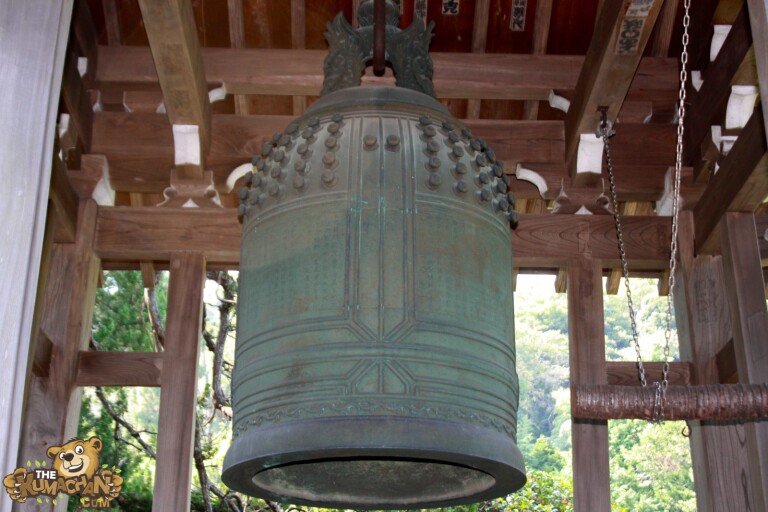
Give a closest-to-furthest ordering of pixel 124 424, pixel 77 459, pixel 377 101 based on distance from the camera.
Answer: pixel 377 101 < pixel 77 459 < pixel 124 424

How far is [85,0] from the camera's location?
16.4 feet

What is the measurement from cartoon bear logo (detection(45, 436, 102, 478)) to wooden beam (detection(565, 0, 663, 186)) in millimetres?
2522

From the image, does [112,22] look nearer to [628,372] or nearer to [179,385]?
[179,385]

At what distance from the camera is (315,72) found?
5.01 meters

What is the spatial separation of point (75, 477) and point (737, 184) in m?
2.88

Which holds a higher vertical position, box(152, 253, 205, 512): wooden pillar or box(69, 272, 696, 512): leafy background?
box(69, 272, 696, 512): leafy background

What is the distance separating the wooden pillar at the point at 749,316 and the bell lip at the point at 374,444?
1638 mm

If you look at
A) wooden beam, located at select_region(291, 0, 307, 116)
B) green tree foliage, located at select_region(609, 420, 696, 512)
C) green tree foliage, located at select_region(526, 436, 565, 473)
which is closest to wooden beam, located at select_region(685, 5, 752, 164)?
wooden beam, located at select_region(291, 0, 307, 116)

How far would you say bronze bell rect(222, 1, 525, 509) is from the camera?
2727 mm

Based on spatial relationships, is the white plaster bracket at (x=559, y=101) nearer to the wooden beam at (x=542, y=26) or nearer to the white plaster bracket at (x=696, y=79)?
the wooden beam at (x=542, y=26)

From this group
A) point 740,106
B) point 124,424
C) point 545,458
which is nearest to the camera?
point 740,106

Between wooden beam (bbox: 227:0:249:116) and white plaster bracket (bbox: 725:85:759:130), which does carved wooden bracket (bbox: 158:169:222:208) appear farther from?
white plaster bracket (bbox: 725:85:759:130)

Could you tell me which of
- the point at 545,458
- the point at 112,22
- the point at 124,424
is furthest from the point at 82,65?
the point at 545,458

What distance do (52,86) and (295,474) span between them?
56.9 inches
